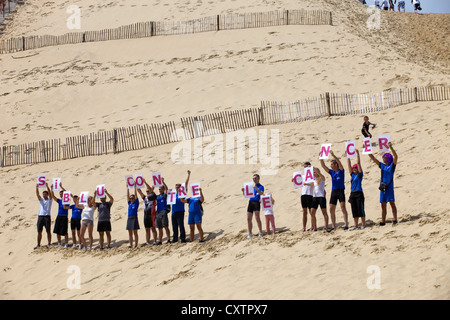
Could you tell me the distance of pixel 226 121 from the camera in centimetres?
2634

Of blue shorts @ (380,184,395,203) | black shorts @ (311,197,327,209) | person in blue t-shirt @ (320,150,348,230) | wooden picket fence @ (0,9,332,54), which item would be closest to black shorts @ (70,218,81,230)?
black shorts @ (311,197,327,209)

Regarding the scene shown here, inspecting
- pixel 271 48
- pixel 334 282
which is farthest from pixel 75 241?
pixel 271 48

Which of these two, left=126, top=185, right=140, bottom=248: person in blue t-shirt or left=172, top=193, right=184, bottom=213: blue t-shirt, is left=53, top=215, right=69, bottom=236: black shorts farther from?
left=172, top=193, right=184, bottom=213: blue t-shirt

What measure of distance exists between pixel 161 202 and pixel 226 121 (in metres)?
9.38

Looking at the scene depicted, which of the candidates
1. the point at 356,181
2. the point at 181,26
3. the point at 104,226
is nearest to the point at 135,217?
the point at 104,226

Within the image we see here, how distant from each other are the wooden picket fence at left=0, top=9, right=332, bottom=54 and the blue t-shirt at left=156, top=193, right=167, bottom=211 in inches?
981

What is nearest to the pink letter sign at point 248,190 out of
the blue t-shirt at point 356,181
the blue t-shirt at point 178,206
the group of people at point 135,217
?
the group of people at point 135,217

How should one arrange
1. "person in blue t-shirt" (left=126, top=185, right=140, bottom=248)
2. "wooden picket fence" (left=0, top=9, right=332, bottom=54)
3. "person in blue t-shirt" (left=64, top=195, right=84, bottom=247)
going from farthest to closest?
"wooden picket fence" (left=0, top=9, right=332, bottom=54), "person in blue t-shirt" (left=64, top=195, right=84, bottom=247), "person in blue t-shirt" (left=126, top=185, right=140, bottom=248)

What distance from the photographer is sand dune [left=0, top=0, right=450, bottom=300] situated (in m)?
12.8

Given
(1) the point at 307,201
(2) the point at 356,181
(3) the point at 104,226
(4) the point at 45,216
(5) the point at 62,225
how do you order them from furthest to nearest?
(4) the point at 45,216
(5) the point at 62,225
(3) the point at 104,226
(1) the point at 307,201
(2) the point at 356,181

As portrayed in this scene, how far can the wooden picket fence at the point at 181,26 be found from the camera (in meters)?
40.5

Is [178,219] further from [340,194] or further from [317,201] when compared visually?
[340,194]
